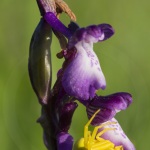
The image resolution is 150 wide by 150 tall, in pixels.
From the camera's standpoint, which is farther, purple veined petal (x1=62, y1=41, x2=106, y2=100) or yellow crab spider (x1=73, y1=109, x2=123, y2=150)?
yellow crab spider (x1=73, y1=109, x2=123, y2=150)

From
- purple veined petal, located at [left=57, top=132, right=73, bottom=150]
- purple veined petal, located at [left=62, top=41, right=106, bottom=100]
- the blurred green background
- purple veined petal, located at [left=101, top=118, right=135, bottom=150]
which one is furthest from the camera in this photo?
the blurred green background

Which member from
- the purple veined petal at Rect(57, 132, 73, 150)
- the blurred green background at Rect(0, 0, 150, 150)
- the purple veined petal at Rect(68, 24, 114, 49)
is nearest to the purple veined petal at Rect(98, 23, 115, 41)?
the purple veined petal at Rect(68, 24, 114, 49)

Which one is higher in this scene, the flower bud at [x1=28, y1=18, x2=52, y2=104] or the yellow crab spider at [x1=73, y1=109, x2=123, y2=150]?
the flower bud at [x1=28, y1=18, x2=52, y2=104]

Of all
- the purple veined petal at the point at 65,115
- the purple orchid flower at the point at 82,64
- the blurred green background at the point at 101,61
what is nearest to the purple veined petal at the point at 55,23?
the purple orchid flower at the point at 82,64

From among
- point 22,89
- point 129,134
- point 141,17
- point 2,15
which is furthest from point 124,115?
point 141,17

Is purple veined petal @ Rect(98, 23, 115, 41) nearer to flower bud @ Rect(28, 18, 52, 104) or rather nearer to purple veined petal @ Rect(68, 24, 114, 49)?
purple veined petal @ Rect(68, 24, 114, 49)

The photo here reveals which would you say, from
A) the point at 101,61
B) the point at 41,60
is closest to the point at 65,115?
the point at 41,60

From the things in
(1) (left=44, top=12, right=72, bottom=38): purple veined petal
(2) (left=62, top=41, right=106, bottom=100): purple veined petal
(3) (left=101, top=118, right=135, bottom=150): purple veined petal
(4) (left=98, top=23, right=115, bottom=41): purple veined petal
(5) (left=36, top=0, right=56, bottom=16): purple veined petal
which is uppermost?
(5) (left=36, top=0, right=56, bottom=16): purple veined petal

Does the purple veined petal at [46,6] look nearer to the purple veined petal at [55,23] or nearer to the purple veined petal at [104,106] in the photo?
the purple veined petal at [55,23]
